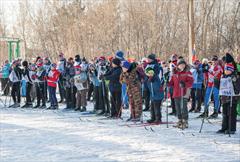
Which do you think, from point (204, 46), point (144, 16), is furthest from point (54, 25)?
point (204, 46)

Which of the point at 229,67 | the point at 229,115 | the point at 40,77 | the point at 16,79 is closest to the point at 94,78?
the point at 40,77

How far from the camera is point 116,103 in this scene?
14.6 m

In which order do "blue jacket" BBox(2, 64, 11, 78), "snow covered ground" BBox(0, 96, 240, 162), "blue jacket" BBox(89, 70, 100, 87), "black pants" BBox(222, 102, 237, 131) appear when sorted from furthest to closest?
"blue jacket" BBox(2, 64, 11, 78)
"blue jacket" BBox(89, 70, 100, 87)
"black pants" BBox(222, 102, 237, 131)
"snow covered ground" BBox(0, 96, 240, 162)

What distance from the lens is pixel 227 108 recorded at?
37.1ft

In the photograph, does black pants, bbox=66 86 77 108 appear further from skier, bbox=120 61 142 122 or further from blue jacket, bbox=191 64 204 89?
blue jacket, bbox=191 64 204 89

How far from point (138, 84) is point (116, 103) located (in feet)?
3.83

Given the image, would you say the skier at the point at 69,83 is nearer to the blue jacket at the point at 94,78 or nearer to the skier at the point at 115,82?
the blue jacket at the point at 94,78

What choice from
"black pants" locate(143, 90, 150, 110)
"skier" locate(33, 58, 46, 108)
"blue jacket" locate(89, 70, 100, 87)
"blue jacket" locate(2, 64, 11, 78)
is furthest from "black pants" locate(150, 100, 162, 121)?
"blue jacket" locate(2, 64, 11, 78)

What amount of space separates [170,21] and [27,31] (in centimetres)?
2271

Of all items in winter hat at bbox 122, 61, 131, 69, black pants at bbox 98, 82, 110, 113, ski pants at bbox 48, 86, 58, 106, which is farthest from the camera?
ski pants at bbox 48, 86, 58, 106

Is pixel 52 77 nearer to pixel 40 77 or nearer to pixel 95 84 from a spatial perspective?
pixel 40 77

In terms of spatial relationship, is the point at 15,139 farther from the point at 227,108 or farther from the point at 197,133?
the point at 227,108

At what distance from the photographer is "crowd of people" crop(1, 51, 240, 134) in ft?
37.6

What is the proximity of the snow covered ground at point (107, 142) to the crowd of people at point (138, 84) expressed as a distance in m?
0.71
